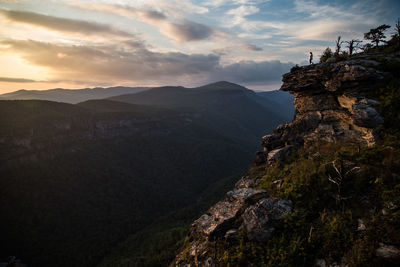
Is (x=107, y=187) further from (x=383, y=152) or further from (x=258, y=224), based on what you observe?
(x=383, y=152)

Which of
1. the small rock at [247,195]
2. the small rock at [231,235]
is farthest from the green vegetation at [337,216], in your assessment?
the small rock at [247,195]

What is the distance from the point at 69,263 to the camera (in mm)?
55188

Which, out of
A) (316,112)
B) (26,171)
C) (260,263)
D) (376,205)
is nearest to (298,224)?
(260,263)

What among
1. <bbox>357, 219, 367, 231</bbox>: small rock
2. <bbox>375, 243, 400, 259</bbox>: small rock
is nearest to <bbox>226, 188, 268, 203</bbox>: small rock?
<bbox>357, 219, 367, 231</bbox>: small rock

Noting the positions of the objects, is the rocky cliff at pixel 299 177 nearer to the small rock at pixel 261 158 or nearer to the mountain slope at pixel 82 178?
the small rock at pixel 261 158

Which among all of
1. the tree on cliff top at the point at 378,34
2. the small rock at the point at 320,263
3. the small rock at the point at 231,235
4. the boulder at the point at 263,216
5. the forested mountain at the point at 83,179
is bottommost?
the forested mountain at the point at 83,179

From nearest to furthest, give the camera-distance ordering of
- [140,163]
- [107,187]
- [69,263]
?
1. [69,263]
2. [107,187]
3. [140,163]

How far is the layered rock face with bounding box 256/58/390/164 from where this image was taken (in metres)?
18.7

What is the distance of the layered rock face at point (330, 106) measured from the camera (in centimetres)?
1867

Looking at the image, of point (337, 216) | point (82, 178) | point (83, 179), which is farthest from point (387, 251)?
point (82, 178)

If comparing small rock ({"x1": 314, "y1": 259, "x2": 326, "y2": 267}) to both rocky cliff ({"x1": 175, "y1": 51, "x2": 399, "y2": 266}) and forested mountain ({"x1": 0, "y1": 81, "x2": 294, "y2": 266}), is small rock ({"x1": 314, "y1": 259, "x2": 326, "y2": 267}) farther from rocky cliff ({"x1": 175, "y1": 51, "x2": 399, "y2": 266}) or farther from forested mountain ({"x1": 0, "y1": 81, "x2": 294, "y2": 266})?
forested mountain ({"x1": 0, "y1": 81, "x2": 294, "y2": 266})

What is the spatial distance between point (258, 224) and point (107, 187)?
96.0 meters

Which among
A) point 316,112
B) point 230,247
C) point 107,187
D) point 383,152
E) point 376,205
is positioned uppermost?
point 316,112

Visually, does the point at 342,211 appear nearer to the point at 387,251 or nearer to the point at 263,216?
the point at 387,251
